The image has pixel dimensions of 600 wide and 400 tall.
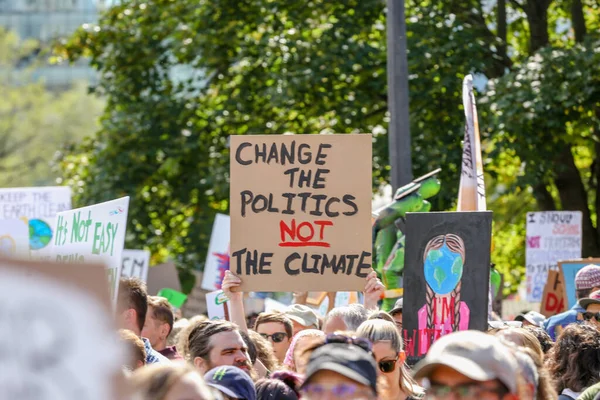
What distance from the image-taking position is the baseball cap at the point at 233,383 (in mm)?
4328

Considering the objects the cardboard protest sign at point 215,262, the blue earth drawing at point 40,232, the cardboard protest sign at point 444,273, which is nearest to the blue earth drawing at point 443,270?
the cardboard protest sign at point 444,273

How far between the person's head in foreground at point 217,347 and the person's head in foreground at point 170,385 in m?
1.51

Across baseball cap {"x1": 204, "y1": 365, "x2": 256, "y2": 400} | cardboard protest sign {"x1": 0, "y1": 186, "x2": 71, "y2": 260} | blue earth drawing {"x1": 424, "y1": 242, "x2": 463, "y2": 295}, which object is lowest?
baseball cap {"x1": 204, "y1": 365, "x2": 256, "y2": 400}

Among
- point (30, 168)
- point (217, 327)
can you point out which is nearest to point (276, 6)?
point (217, 327)

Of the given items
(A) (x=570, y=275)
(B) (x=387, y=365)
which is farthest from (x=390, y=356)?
(A) (x=570, y=275)

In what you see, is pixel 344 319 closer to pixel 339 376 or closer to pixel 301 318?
pixel 301 318

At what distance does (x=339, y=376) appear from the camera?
137 inches

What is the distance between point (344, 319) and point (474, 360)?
2.27m

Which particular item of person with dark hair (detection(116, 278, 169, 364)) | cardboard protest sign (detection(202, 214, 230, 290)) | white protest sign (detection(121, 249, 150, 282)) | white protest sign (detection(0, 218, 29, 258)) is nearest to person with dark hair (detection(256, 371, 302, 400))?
person with dark hair (detection(116, 278, 169, 364))

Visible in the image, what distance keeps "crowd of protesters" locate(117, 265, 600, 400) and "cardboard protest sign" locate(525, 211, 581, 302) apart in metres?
4.21

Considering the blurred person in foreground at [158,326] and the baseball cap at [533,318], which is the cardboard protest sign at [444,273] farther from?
the baseball cap at [533,318]

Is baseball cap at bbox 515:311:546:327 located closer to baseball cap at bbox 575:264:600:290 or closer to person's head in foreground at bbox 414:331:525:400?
baseball cap at bbox 575:264:600:290

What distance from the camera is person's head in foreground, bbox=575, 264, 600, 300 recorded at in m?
7.40

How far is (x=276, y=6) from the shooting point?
14977 millimetres
